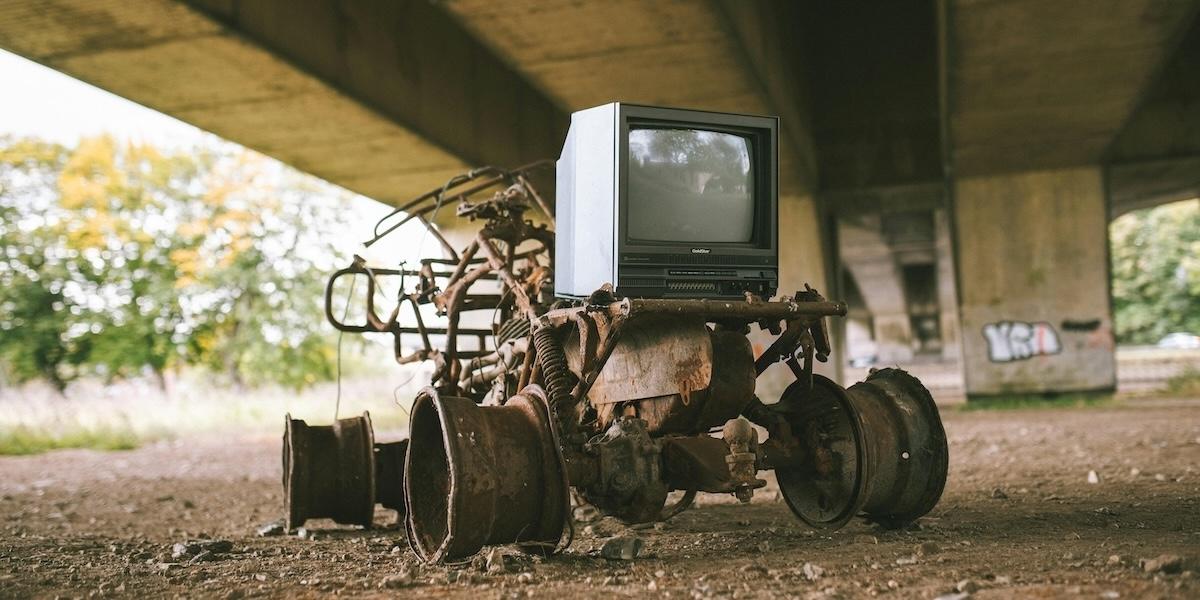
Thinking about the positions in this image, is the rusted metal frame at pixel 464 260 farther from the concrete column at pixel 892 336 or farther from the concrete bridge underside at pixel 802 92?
the concrete column at pixel 892 336

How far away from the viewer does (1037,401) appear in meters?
16.6

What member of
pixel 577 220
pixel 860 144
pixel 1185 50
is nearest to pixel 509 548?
pixel 577 220

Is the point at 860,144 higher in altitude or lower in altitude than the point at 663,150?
higher

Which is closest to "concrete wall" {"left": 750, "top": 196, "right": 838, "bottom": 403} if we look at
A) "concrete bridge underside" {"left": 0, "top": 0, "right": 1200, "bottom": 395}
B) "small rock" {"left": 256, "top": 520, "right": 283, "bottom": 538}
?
"concrete bridge underside" {"left": 0, "top": 0, "right": 1200, "bottom": 395}

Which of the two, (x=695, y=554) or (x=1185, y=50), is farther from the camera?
(x=1185, y=50)

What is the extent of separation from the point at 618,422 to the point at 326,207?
792 inches

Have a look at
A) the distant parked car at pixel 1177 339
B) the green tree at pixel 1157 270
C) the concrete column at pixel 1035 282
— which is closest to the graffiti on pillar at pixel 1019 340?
the concrete column at pixel 1035 282

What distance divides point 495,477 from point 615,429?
0.70 m

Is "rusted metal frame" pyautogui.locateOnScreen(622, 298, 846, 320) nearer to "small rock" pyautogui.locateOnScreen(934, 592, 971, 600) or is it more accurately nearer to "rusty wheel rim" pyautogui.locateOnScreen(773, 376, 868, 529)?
"rusty wheel rim" pyautogui.locateOnScreen(773, 376, 868, 529)

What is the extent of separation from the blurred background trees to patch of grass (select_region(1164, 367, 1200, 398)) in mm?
18235

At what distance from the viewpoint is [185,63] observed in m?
7.53

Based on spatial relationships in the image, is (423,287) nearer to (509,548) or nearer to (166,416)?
(509,548)

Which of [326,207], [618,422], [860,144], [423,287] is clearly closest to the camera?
[618,422]

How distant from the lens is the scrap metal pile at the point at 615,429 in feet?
12.6
